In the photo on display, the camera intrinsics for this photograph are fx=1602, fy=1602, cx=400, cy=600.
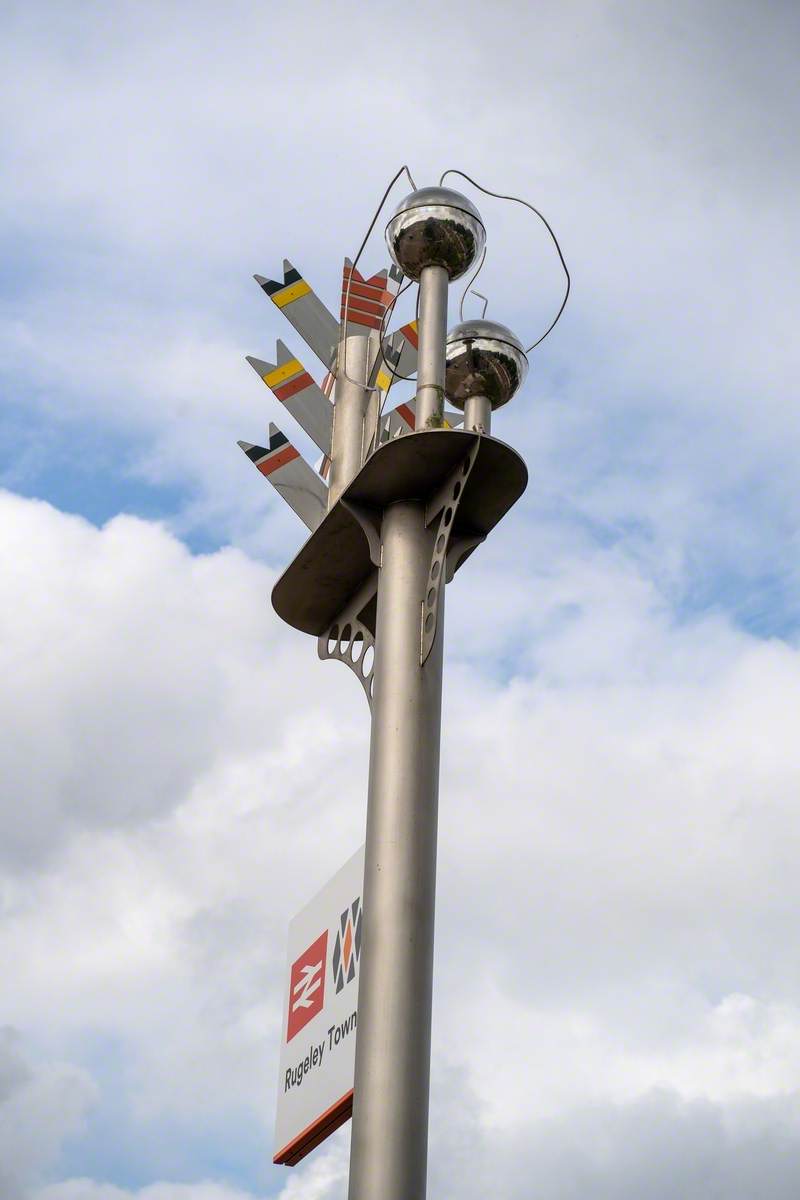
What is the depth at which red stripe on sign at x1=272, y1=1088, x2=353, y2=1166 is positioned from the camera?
7598mm

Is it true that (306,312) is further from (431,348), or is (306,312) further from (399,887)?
(399,887)

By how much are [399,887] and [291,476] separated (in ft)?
10.9

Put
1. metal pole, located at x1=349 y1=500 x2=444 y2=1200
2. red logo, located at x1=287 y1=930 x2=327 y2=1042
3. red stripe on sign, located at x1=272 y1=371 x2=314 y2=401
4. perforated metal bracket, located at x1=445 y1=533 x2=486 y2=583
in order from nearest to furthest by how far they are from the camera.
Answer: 1. metal pole, located at x1=349 y1=500 x2=444 y2=1200
2. red logo, located at x1=287 y1=930 x2=327 y2=1042
3. perforated metal bracket, located at x1=445 y1=533 x2=486 y2=583
4. red stripe on sign, located at x1=272 y1=371 x2=314 y2=401

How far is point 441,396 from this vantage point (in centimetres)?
869

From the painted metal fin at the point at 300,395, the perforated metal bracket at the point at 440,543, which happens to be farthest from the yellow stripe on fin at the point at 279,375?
the perforated metal bracket at the point at 440,543

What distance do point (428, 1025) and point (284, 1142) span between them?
1.53 meters

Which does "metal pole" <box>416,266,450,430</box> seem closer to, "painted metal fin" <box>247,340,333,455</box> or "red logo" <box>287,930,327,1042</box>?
"painted metal fin" <box>247,340,333,455</box>

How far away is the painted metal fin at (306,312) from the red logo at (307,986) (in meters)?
3.91

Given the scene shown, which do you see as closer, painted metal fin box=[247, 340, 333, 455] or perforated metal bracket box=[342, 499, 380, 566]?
perforated metal bracket box=[342, 499, 380, 566]

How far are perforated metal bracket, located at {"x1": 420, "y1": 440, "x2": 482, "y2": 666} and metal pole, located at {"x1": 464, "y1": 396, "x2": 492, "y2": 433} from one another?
2.82 ft

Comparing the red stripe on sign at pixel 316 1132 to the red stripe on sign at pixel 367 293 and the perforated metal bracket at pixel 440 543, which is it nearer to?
the perforated metal bracket at pixel 440 543

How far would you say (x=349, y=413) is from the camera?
9805mm

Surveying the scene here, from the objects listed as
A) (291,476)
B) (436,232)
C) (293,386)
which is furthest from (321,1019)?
(436,232)

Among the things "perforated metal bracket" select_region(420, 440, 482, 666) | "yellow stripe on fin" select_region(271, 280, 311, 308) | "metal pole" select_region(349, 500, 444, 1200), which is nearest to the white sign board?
"metal pole" select_region(349, 500, 444, 1200)
